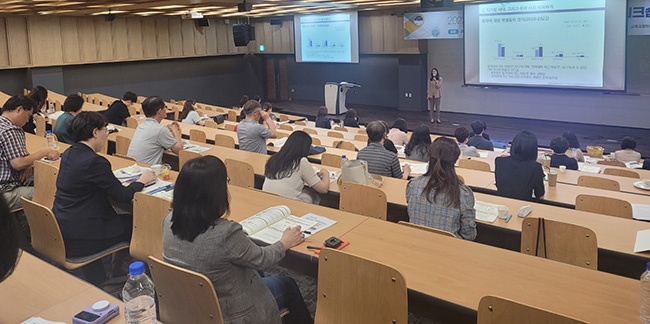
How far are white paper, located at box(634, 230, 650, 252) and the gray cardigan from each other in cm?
212

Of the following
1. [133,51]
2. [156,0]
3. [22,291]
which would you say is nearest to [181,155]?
[22,291]

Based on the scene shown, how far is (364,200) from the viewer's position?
430 centimetres

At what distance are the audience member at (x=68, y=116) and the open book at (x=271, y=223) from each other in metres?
3.87

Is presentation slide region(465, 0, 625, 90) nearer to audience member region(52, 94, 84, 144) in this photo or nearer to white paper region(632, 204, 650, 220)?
white paper region(632, 204, 650, 220)

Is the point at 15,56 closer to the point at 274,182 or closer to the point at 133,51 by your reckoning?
the point at 133,51

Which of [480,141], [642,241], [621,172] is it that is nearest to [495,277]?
[642,241]

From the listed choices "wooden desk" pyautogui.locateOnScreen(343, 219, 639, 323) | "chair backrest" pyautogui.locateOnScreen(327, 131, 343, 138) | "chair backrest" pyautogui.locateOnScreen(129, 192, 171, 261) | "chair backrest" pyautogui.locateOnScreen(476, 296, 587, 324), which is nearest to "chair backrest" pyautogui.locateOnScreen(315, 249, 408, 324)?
"wooden desk" pyautogui.locateOnScreen(343, 219, 639, 323)

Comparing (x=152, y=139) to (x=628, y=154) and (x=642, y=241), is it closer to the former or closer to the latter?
(x=642, y=241)

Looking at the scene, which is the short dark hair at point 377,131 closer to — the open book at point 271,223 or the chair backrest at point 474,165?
the chair backrest at point 474,165

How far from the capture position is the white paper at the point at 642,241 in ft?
10.7

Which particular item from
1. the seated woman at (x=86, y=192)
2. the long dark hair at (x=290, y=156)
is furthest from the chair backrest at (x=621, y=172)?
the seated woman at (x=86, y=192)

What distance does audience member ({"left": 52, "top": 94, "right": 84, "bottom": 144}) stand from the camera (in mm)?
6568

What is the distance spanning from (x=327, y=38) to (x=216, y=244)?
15.2 m

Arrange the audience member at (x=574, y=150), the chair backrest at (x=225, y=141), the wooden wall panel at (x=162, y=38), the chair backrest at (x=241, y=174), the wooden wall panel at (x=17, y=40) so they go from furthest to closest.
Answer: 1. the wooden wall panel at (x=162, y=38)
2. the wooden wall panel at (x=17, y=40)
3. the audience member at (x=574, y=150)
4. the chair backrest at (x=225, y=141)
5. the chair backrest at (x=241, y=174)
